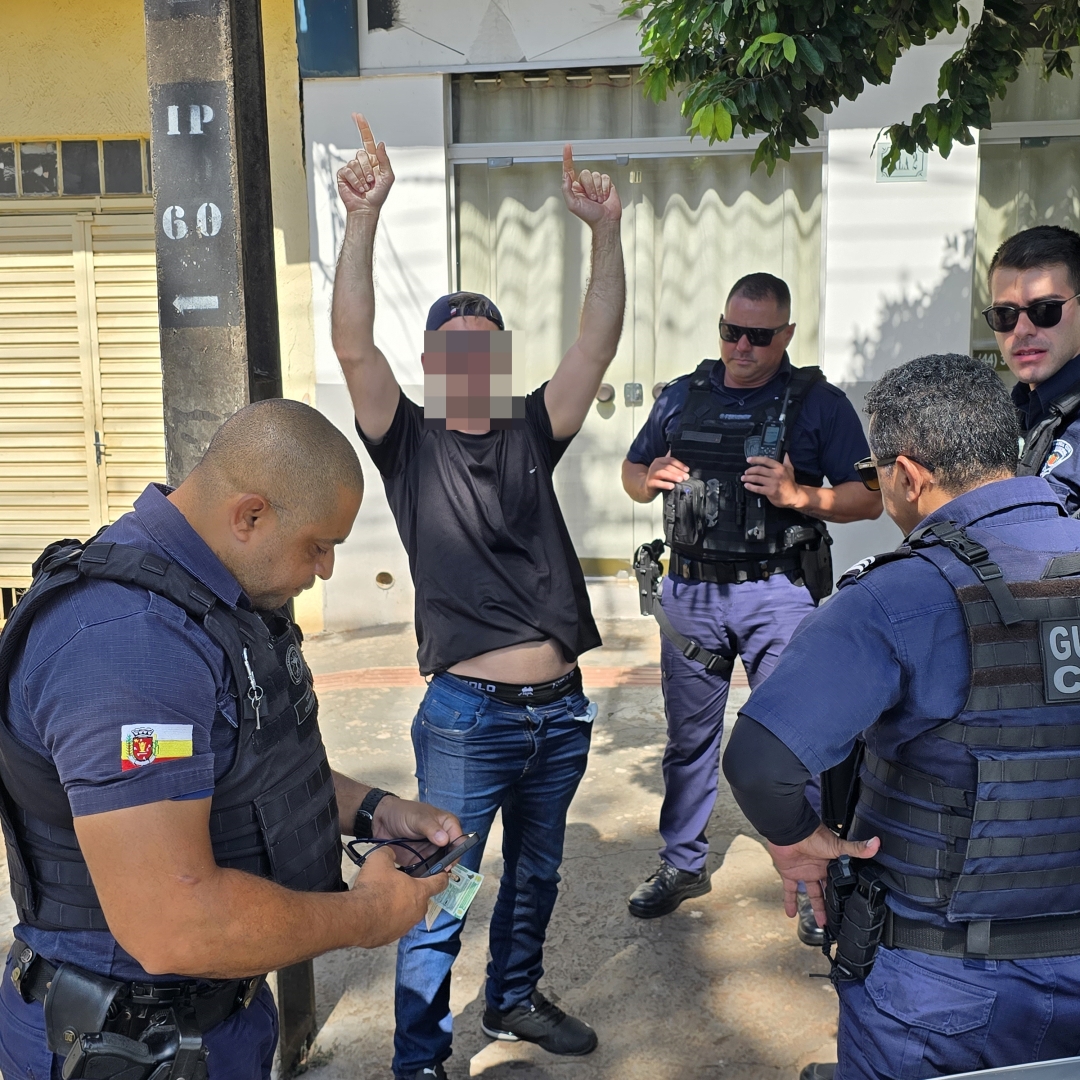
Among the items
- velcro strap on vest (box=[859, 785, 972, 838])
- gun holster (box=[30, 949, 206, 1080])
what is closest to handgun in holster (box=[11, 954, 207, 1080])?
gun holster (box=[30, 949, 206, 1080])

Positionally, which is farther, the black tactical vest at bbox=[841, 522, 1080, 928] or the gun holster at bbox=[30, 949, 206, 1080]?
the black tactical vest at bbox=[841, 522, 1080, 928]

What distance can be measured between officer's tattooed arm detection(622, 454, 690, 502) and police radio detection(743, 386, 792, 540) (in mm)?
245

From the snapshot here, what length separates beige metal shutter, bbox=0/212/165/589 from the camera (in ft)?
25.0

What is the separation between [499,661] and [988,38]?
2.79 metres

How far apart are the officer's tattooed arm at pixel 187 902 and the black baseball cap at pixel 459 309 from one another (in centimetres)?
169

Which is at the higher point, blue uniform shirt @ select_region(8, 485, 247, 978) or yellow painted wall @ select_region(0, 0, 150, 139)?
yellow painted wall @ select_region(0, 0, 150, 139)

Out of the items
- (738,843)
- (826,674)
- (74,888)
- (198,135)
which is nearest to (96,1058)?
(74,888)

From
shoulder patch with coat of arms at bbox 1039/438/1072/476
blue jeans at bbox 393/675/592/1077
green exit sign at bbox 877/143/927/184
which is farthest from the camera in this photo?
green exit sign at bbox 877/143/927/184

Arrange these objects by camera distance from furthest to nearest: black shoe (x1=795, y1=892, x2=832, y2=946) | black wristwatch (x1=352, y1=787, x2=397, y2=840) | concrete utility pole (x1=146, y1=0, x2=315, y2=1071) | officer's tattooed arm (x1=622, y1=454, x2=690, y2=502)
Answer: officer's tattooed arm (x1=622, y1=454, x2=690, y2=502) → black shoe (x1=795, y1=892, x2=832, y2=946) → concrete utility pole (x1=146, y1=0, x2=315, y2=1071) → black wristwatch (x1=352, y1=787, x2=397, y2=840)

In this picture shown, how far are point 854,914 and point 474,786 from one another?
1103 mm

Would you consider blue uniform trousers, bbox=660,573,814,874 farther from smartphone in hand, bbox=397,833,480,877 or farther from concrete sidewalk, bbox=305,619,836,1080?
smartphone in hand, bbox=397,833,480,877

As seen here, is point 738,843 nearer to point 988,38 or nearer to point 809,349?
point 988,38

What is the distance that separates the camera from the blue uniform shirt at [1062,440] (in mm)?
2672

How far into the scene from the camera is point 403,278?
7254mm
